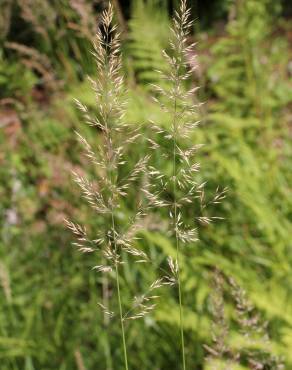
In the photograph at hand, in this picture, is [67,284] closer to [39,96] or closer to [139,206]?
[139,206]

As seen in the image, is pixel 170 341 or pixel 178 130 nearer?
pixel 178 130

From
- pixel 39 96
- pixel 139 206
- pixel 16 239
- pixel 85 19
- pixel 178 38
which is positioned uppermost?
pixel 178 38

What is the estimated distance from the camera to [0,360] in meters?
1.94

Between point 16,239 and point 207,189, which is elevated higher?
point 207,189

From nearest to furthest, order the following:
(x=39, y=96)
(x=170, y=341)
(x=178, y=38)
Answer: (x=178, y=38), (x=170, y=341), (x=39, y=96)

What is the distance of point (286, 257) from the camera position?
6.66 ft

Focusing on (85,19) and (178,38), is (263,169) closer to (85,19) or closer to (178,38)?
(85,19)

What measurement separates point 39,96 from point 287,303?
3330 millimetres

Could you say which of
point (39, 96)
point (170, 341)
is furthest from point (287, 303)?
point (39, 96)

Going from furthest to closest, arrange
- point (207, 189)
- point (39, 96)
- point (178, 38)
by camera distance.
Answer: point (39, 96) → point (207, 189) → point (178, 38)

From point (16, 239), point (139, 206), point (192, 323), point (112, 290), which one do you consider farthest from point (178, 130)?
point (16, 239)

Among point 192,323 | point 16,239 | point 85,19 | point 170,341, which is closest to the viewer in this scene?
point 192,323

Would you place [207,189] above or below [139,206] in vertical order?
below

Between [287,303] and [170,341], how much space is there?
0.37 meters
